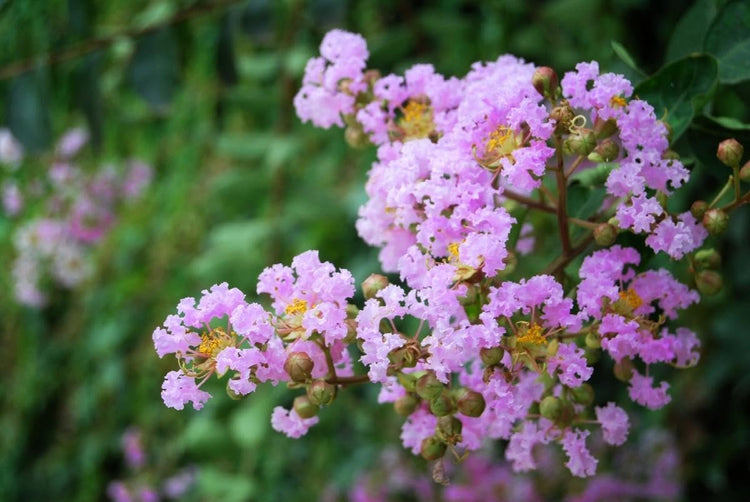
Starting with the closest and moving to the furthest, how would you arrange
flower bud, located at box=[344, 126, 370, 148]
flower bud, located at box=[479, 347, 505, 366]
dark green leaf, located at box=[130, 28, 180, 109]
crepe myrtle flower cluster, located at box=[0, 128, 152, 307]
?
flower bud, located at box=[479, 347, 505, 366]
flower bud, located at box=[344, 126, 370, 148]
dark green leaf, located at box=[130, 28, 180, 109]
crepe myrtle flower cluster, located at box=[0, 128, 152, 307]

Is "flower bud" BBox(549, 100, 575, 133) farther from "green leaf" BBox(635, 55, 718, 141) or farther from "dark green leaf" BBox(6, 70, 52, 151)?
"dark green leaf" BBox(6, 70, 52, 151)

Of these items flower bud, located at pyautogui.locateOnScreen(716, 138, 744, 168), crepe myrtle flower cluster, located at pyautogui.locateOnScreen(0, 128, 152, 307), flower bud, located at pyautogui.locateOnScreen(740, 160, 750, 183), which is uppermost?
crepe myrtle flower cluster, located at pyautogui.locateOnScreen(0, 128, 152, 307)

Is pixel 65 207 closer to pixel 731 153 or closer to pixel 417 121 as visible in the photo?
pixel 417 121

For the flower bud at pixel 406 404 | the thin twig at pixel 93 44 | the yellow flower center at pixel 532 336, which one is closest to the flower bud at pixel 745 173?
the yellow flower center at pixel 532 336

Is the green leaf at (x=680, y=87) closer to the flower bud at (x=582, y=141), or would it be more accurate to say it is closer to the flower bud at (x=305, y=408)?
the flower bud at (x=582, y=141)

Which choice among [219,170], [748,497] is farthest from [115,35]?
[748,497]

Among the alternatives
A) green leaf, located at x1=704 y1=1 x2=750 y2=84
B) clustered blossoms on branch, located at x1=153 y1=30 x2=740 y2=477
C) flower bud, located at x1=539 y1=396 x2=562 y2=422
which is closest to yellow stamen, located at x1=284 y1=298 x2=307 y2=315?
clustered blossoms on branch, located at x1=153 y1=30 x2=740 y2=477

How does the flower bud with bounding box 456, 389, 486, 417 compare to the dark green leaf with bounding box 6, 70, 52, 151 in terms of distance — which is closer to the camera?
the flower bud with bounding box 456, 389, 486, 417

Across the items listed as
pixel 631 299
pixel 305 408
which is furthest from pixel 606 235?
pixel 305 408
